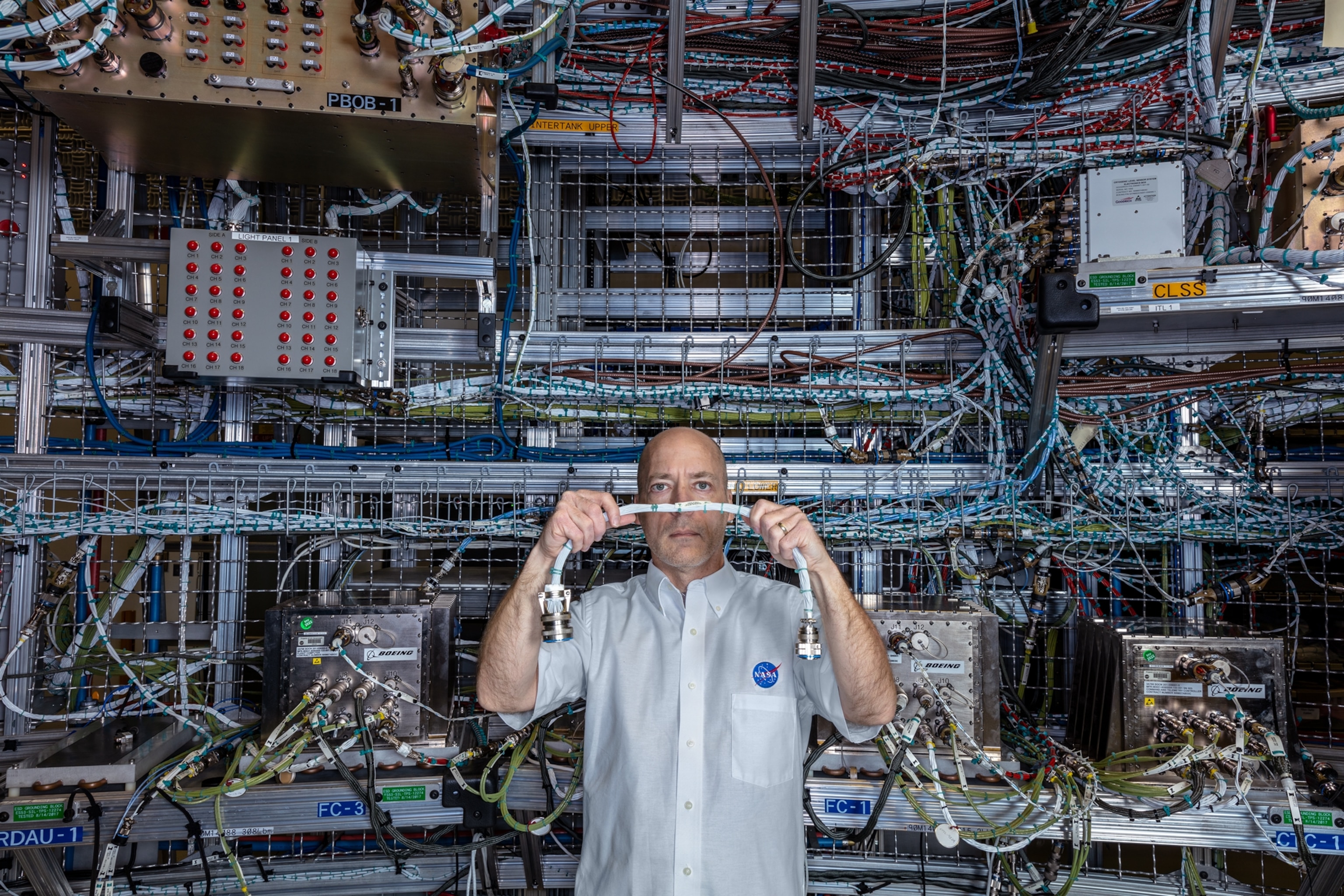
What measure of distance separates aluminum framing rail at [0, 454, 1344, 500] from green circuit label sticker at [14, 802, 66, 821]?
78cm

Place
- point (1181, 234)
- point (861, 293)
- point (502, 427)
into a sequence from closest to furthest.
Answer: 1. point (1181, 234)
2. point (502, 427)
3. point (861, 293)

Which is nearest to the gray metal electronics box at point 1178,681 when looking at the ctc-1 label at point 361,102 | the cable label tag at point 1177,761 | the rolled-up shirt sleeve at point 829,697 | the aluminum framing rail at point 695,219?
the cable label tag at point 1177,761

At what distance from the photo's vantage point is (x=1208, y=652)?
72.0 inches

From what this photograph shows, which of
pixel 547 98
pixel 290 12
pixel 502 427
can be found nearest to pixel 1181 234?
pixel 547 98

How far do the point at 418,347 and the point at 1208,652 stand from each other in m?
2.16

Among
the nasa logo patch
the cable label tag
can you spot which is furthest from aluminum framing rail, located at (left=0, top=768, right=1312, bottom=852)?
the nasa logo patch

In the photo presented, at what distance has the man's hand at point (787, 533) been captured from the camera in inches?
56.5

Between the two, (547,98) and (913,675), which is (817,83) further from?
(913,675)

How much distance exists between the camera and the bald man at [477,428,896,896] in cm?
151

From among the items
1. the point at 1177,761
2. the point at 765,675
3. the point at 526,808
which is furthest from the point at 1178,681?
the point at 526,808

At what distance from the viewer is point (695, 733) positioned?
5.20 feet

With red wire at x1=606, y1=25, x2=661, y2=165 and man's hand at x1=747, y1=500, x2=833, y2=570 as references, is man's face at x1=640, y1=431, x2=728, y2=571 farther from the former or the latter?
red wire at x1=606, y1=25, x2=661, y2=165

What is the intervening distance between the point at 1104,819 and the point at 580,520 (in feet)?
4.51

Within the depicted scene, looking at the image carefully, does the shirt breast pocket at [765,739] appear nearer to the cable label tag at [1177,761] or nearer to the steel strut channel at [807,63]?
the cable label tag at [1177,761]
